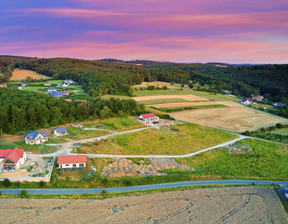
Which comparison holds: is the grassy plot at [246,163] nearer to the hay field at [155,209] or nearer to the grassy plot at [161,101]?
the hay field at [155,209]

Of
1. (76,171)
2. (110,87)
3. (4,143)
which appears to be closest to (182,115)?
(110,87)

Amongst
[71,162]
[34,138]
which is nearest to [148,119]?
[34,138]

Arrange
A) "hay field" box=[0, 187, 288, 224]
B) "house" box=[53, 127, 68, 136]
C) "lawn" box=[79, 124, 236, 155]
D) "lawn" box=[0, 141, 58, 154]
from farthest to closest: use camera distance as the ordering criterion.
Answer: "house" box=[53, 127, 68, 136], "lawn" box=[79, 124, 236, 155], "lawn" box=[0, 141, 58, 154], "hay field" box=[0, 187, 288, 224]

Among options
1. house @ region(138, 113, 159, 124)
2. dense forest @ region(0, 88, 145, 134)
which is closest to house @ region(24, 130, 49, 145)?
dense forest @ region(0, 88, 145, 134)

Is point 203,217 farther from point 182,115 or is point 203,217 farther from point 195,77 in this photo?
point 195,77

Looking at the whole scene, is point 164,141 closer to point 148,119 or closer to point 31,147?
point 148,119

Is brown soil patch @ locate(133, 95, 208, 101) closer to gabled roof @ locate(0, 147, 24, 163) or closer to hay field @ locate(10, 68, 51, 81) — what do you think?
gabled roof @ locate(0, 147, 24, 163)
